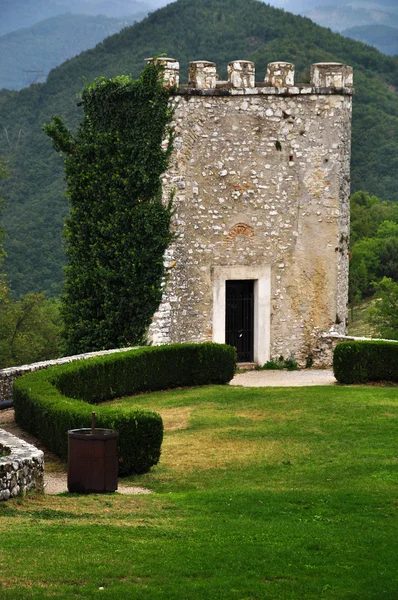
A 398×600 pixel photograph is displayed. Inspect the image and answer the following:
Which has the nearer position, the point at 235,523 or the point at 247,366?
the point at 235,523

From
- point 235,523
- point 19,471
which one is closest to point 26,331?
point 19,471

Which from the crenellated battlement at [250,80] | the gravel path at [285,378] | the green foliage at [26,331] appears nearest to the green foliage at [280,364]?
the gravel path at [285,378]

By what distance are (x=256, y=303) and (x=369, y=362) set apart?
363 cm

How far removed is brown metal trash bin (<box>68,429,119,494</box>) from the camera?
11695 millimetres

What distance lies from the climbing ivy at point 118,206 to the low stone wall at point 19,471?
413 inches

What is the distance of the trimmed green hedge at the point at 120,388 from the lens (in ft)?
42.4

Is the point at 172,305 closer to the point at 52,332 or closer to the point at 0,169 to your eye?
the point at 0,169

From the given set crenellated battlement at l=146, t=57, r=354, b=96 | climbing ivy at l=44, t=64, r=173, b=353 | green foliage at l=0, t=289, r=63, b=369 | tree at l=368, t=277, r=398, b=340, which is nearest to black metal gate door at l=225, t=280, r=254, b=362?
climbing ivy at l=44, t=64, r=173, b=353

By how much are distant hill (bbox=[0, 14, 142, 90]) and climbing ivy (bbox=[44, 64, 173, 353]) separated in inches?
4076

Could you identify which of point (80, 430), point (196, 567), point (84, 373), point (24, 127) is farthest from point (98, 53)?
point (196, 567)

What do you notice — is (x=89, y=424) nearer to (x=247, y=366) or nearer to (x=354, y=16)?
(x=247, y=366)

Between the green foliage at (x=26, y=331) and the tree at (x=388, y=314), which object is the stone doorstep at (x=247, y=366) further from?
the tree at (x=388, y=314)

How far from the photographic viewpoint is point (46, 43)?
146625 millimetres

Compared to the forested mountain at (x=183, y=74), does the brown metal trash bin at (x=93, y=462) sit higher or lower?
lower
